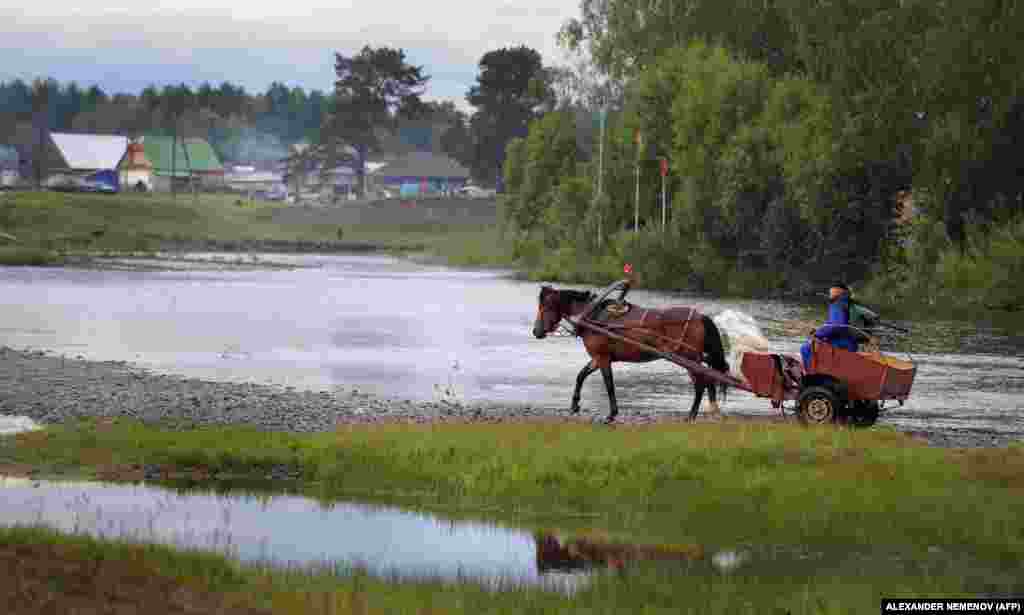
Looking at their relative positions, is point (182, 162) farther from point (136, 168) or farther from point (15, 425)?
point (15, 425)

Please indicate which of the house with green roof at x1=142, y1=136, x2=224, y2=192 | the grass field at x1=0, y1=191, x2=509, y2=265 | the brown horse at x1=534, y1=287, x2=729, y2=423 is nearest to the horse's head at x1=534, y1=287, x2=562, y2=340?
the brown horse at x1=534, y1=287, x2=729, y2=423

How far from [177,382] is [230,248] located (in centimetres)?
8577

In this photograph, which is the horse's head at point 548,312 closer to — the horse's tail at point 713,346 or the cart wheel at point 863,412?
the horse's tail at point 713,346

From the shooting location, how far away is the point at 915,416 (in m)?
26.2

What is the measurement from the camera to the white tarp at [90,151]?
171m

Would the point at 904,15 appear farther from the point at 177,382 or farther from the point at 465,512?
the point at 465,512

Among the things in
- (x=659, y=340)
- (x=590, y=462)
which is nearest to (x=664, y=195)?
(x=659, y=340)

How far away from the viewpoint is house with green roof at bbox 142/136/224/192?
182625 millimetres

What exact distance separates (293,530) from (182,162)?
175493 mm

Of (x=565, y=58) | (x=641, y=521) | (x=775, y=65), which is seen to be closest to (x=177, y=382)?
(x=641, y=521)

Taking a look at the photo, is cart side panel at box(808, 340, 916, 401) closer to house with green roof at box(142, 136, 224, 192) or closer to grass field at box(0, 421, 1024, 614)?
grass field at box(0, 421, 1024, 614)

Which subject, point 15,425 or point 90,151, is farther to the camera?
point 90,151

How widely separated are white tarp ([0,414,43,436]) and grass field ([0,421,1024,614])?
723mm

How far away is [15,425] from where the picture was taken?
2358 cm
